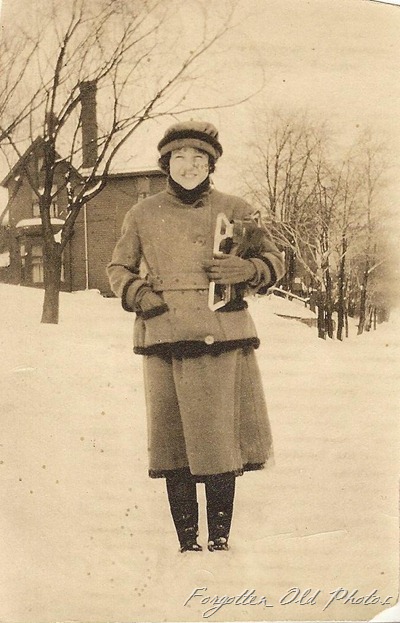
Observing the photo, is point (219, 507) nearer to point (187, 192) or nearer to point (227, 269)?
point (227, 269)

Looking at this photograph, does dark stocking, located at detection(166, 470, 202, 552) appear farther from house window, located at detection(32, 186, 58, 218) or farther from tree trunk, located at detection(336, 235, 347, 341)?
house window, located at detection(32, 186, 58, 218)

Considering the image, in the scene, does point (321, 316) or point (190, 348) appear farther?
point (321, 316)

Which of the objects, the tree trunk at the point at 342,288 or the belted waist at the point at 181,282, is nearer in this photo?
the belted waist at the point at 181,282

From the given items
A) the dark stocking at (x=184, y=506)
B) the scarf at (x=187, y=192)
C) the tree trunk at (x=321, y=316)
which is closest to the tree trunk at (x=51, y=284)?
the scarf at (x=187, y=192)

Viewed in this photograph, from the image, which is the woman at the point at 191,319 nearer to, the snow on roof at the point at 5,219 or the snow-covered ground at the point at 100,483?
the snow-covered ground at the point at 100,483

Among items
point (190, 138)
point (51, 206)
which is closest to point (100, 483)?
point (51, 206)
